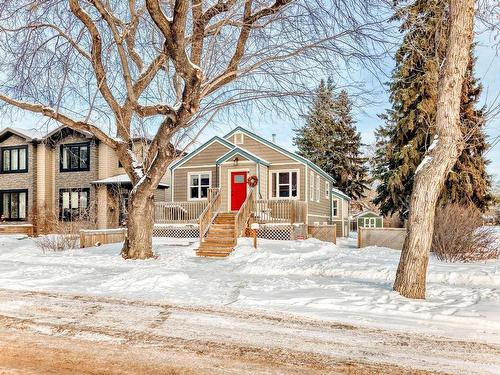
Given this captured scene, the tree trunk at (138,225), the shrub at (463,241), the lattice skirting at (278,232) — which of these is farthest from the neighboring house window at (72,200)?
the shrub at (463,241)

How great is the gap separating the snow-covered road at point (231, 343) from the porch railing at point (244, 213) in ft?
33.0

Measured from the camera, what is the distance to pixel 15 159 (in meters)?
29.7

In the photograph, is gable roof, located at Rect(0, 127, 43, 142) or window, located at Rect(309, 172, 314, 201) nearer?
window, located at Rect(309, 172, 314, 201)

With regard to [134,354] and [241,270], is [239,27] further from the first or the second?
[134,354]

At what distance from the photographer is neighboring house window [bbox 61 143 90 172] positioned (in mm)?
27953

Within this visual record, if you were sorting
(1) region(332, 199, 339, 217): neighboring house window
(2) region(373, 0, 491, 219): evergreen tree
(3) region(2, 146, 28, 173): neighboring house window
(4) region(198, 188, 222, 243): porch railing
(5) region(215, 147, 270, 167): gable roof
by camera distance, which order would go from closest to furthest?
(4) region(198, 188, 222, 243): porch railing < (5) region(215, 147, 270, 167): gable roof < (2) region(373, 0, 491, 219): evergreen tree < (3) region(2, 146, 28, 173): neighboring house window < (1) region(332, 199, 339, 217): neighboring house window

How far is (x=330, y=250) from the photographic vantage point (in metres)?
16.2

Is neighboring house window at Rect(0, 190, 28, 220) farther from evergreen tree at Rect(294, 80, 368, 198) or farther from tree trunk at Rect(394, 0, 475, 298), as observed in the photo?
tree trunk at Rect(394, 0, 475, 298)

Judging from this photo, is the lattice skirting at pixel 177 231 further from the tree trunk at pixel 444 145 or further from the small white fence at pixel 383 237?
the tree trunk at pixel 444 145

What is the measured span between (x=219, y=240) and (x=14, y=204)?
20569 mm

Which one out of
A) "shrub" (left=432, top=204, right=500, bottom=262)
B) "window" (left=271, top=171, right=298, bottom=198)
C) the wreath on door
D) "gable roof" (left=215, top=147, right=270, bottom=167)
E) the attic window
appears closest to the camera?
"shrub" (left=432, top=204, right=500, bottom=262)

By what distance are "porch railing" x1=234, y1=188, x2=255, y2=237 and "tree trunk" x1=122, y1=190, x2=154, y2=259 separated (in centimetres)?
409

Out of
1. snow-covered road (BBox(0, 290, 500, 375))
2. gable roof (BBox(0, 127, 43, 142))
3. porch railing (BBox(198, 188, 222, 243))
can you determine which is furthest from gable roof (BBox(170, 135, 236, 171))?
snow-covered road (BBox(0, 290, 500, 375))

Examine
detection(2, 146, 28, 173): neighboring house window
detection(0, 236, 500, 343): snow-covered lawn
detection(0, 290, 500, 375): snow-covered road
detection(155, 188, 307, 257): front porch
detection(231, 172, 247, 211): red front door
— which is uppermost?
detection(2, 146, 28, 173): neighboring house window
